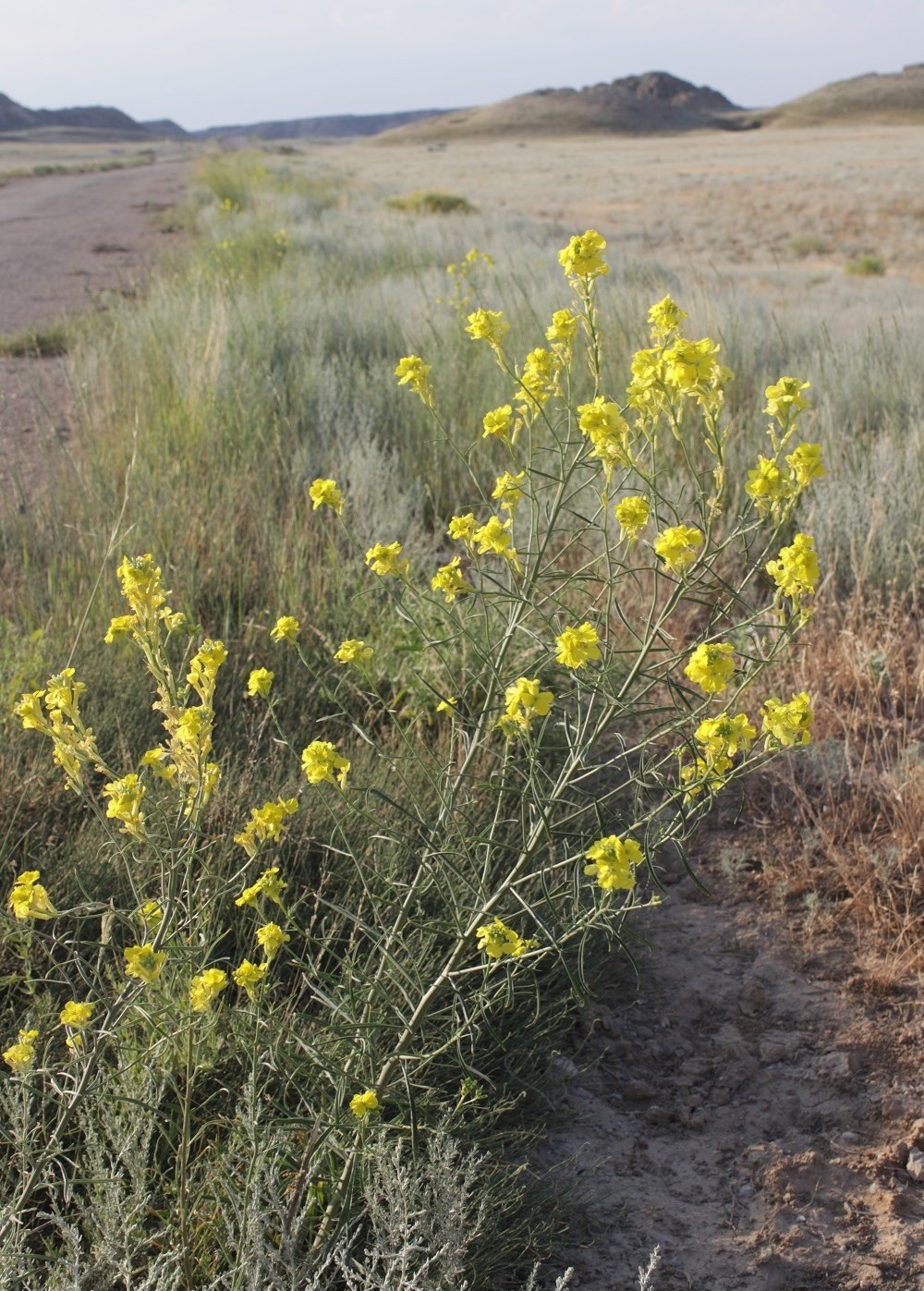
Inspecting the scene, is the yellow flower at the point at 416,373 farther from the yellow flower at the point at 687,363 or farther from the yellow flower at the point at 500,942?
the yellow flower at the point at 500,942

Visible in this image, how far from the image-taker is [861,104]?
95500 mm

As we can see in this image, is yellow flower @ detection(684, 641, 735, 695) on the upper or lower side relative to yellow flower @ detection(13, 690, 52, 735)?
upper

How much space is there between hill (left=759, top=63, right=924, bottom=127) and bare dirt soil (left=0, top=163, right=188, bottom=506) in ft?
270

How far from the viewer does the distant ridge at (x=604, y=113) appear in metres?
100

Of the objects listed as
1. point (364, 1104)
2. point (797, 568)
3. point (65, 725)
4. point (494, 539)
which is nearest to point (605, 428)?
point (494, 539)

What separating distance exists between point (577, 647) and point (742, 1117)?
1227 millimetres

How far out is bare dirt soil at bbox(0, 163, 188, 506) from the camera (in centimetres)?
492

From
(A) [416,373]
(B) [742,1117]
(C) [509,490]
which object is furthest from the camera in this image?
(B) [742,1117]

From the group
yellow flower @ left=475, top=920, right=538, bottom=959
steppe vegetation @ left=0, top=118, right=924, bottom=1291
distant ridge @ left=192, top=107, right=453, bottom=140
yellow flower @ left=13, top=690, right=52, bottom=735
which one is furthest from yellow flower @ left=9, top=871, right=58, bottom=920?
distant ridge @ left=192, top=107, right=453, bottom=140

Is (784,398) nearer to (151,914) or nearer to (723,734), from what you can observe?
(723,734)

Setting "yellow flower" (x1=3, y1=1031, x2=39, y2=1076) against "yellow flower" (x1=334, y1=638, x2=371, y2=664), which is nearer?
"yellow flower" (x1=3, y1=1031, x2=39, y2=1076)

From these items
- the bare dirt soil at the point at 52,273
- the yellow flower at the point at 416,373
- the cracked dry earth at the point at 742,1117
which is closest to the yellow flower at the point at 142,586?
the yellow flower at the point at 416,373

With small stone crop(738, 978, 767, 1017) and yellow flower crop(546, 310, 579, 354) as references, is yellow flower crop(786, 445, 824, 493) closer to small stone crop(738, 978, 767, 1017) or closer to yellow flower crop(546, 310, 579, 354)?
yellow flower crop(546, 310, 579, 354)

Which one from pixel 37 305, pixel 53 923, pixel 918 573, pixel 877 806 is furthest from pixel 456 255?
pixel 53 923
